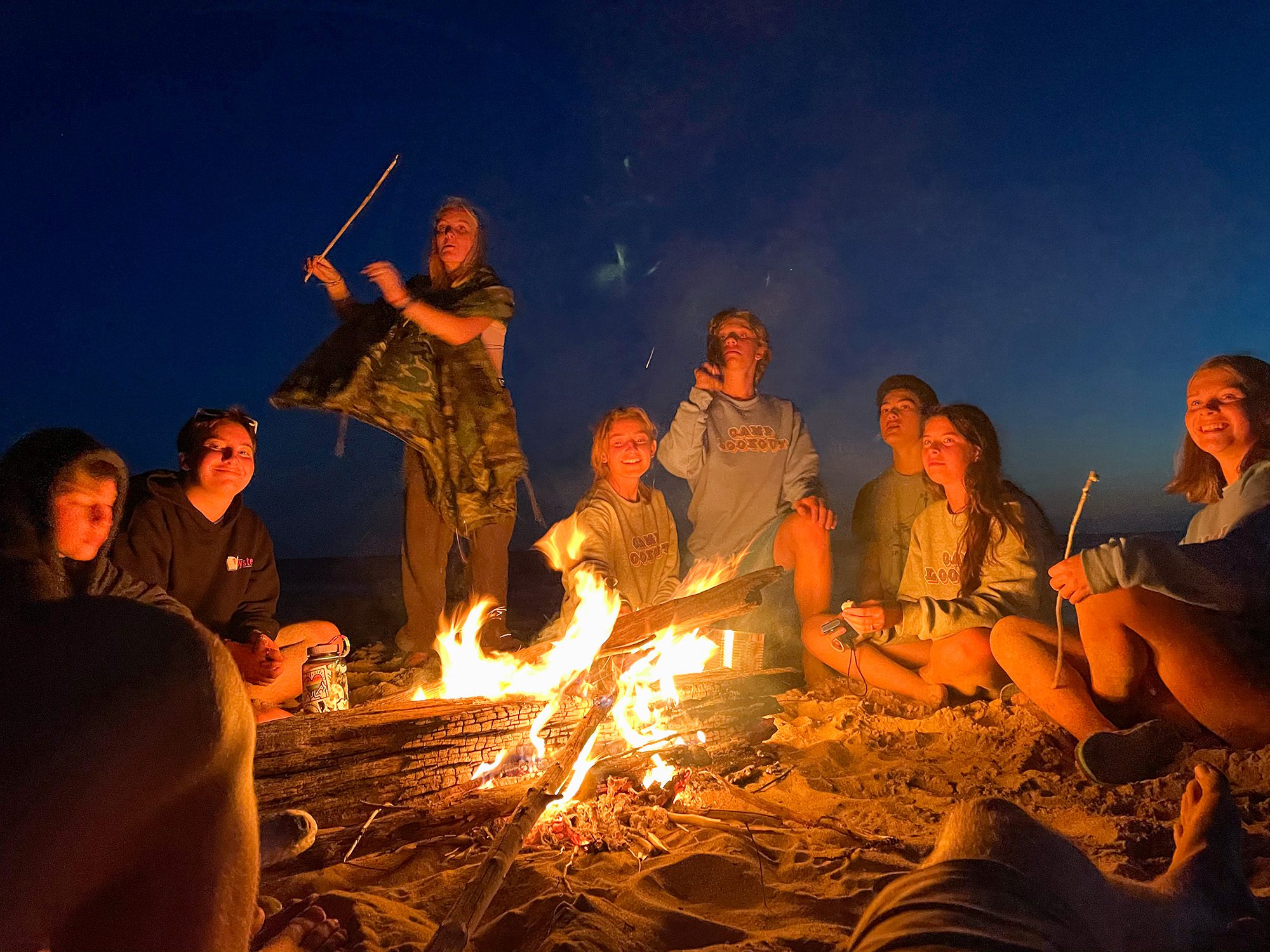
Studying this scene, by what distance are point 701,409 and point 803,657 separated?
2.17 metres

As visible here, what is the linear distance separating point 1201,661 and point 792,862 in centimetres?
227

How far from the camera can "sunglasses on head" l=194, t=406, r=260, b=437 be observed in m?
4.02

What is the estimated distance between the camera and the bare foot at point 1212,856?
5.82 ft

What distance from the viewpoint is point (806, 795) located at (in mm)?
3527

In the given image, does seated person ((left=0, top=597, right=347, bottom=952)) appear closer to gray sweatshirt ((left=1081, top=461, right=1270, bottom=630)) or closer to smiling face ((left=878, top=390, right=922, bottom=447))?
gray sweatshirt ((left=1081, top=461, right=1270, bottom=630))

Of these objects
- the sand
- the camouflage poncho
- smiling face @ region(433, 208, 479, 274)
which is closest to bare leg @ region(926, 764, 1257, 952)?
the sand

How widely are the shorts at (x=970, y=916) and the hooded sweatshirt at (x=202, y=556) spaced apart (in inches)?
146

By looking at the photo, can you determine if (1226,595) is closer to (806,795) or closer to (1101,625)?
(1101,625)

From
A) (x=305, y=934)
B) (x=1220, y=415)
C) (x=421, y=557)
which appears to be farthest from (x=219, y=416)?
(x=1220, y=415)

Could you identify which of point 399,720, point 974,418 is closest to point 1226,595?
point 974,418

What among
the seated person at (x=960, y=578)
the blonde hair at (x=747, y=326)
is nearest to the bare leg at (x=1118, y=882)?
the seated person at (x=960, y=578)

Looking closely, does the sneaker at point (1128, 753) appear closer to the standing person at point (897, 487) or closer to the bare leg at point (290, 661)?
the standing person at point (897, 487)

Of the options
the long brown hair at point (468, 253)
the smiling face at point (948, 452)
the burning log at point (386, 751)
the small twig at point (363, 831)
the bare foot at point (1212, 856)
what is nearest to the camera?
the bare foot at point (1212, 856)

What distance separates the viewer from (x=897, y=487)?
5801 millimetres
